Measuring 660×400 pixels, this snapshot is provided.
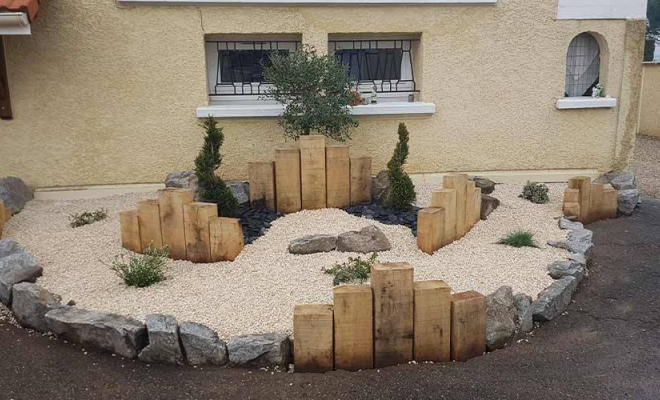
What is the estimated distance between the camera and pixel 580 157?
8820mm

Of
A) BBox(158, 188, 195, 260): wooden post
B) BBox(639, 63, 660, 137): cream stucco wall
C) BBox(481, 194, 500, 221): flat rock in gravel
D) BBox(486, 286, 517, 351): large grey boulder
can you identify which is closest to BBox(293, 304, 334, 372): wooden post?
BBox(486, 286, 517, 351): large grey boulder

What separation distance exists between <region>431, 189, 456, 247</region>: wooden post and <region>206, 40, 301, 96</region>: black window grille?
11.4 feet

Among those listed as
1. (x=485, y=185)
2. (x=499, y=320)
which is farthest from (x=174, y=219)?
(x=485, y=185)

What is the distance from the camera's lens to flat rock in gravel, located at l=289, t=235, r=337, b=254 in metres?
5.61

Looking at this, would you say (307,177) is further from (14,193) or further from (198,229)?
(14,193)

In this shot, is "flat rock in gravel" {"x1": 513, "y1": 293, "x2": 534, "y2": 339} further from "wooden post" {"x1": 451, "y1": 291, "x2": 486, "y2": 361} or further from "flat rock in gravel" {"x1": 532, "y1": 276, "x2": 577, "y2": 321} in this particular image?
"wooden post" {"x1": 451, "y1": 291, "x2": 486, "y2": 361}

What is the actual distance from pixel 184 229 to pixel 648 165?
10219 mm

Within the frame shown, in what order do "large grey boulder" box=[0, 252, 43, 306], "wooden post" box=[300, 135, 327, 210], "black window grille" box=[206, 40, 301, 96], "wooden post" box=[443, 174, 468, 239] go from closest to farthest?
"large grey boulder" box=[0, 252, 43, 306], "wooden post" box=[443, 174, 468, 239], "wooden post" box=[300, 135, 327, 210], "black window grille" box=[206, 40, 301, 96]

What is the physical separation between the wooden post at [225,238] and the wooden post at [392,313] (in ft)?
6.31

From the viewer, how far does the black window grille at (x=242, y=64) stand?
8281mm

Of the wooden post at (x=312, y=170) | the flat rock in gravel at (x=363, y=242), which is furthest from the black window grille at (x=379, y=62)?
the flat rock in gravel at (x=363, y=242)

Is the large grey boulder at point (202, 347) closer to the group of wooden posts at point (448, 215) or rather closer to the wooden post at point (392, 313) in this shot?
the wooden post at point (392, 313)

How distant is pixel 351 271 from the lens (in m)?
4.98

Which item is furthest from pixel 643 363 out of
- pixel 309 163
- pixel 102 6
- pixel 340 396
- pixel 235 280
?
pixel 102 6
